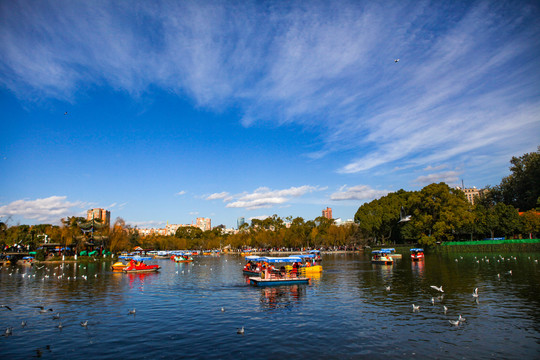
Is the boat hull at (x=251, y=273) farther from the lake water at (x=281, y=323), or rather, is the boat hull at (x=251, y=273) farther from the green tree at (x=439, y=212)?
the green tree at (x=439, y=212)

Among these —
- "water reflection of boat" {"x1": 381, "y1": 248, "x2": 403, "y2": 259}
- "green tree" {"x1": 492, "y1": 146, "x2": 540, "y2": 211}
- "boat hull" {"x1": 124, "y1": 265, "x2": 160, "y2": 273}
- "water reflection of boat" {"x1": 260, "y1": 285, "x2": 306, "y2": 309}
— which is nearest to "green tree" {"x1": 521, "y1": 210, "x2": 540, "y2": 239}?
"green tree" {"x1": 492, "y1": 146, "x2": 540, "y2": 211}

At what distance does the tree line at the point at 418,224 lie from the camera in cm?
8662

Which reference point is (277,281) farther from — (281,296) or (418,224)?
(418,224)

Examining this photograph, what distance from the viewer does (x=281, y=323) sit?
2014 centimetres

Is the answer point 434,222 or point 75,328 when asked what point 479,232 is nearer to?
point 434,222

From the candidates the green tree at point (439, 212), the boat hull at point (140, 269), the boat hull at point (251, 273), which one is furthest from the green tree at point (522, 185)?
the boat hull at point (140, 269)

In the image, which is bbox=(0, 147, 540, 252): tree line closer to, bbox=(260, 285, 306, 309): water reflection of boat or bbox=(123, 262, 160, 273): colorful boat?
bbox=(123, 262, 160, 273): colorful boat

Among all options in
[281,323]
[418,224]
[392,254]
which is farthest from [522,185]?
[281,323]

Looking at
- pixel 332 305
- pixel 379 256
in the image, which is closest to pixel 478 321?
pixel 332 305

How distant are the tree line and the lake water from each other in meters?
56.8

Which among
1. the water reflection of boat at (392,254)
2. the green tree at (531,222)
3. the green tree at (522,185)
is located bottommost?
the water reflection of boat at (392,254)

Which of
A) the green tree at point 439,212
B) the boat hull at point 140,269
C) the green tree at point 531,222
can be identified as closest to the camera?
the boat hull at point 140,269

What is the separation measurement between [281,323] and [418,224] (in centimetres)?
7699

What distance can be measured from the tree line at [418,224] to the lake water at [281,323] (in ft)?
187
